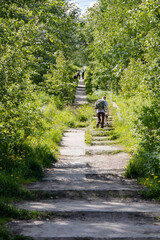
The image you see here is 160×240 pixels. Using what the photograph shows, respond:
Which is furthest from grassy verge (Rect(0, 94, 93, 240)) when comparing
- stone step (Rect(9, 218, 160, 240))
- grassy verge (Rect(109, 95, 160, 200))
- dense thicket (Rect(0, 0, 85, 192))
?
grassy verge (Rect(109, 95, 160, 200))

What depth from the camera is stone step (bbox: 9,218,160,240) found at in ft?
12.5

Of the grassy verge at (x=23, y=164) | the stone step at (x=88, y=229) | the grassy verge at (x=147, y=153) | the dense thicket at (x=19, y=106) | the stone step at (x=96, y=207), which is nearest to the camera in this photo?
the stone step at (x=88, y=229)

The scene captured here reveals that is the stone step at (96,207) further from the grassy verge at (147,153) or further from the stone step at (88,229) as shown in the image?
the grassy verge at (147,153)

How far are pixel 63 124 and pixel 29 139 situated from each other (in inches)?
218

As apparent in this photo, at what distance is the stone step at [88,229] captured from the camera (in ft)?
12.5

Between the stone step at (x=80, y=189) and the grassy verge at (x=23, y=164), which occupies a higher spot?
the grassy verge at (x=23, y=164)

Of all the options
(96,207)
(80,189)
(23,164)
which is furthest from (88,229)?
(23,164)

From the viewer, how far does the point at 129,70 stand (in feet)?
63.1

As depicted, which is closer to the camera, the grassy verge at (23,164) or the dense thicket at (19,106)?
the grassy verge at (23,164)

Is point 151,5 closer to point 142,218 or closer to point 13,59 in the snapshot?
point 13,59

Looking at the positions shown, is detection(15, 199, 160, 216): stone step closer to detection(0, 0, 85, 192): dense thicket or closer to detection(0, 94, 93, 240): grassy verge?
detection(0, 94, 93, 240): grassy verge

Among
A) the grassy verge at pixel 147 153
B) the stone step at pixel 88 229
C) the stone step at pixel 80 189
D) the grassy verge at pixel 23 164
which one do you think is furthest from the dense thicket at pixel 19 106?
the grassy verge at pixel 147 153

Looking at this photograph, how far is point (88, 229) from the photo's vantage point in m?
4.10

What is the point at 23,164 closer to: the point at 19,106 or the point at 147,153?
the point at 19,106
